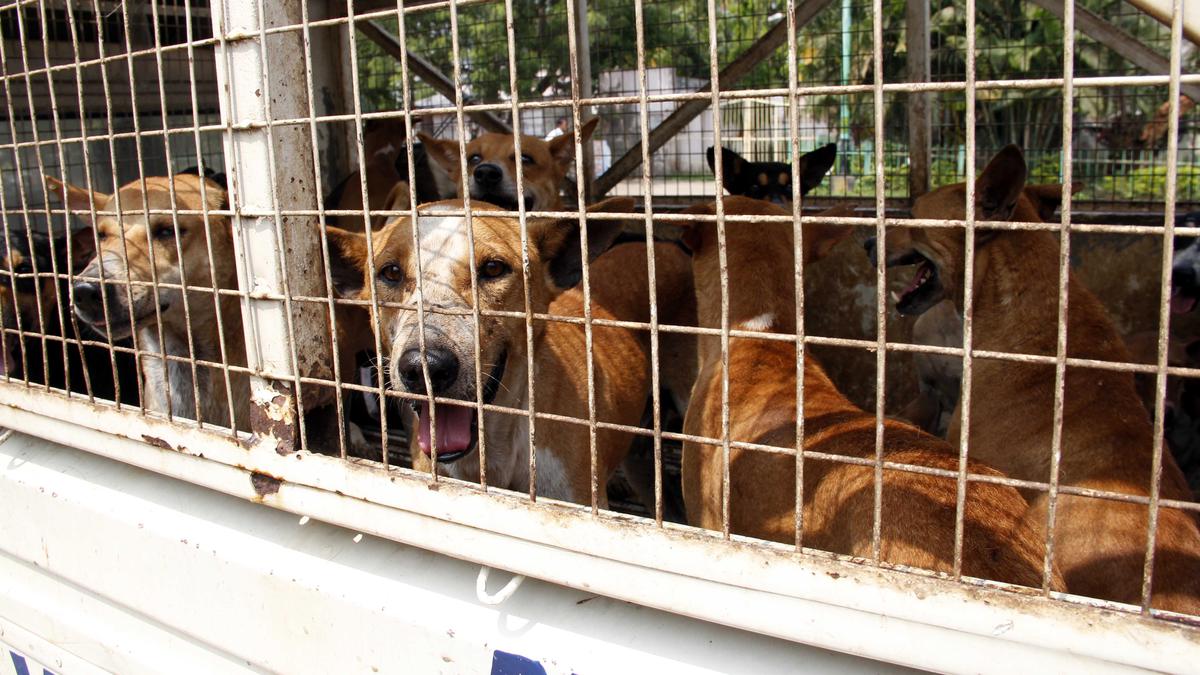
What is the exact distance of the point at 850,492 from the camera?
2.14 metres

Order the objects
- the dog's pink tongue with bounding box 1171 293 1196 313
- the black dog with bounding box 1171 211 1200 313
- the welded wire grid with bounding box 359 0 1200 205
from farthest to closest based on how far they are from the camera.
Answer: the welded wire grid with bounding box 359 0 1200 205 → the dog's pink tongue with bounding box 1171 293 1196 313 → the black dog with bounding box 1171 211 1200 313

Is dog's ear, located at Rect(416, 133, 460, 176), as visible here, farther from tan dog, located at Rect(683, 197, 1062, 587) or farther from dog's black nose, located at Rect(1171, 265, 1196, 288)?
dog's black nose, located at Rect(1171, 265, 1196, 288)

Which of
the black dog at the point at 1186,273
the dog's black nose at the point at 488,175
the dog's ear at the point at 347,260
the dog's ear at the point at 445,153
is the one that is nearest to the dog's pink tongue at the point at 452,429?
the dog's ear at the point at 347,260

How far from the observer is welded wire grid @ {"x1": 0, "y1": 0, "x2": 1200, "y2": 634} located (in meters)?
1.37

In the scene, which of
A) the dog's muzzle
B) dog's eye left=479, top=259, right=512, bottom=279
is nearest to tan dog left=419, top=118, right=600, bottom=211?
dog's eye left=479, top=259, right=512, bottom=279

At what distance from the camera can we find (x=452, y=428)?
2533mm

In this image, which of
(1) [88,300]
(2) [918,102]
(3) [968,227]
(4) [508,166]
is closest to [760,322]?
(3) [968,227]

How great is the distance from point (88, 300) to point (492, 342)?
1700 mm

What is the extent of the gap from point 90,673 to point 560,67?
6768 millimetres

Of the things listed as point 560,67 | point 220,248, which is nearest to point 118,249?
point 220,248

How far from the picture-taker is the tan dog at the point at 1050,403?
8.14 ft

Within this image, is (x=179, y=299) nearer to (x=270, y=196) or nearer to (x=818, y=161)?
(x=270, y=196)

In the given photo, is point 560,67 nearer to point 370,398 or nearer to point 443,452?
point 370,398

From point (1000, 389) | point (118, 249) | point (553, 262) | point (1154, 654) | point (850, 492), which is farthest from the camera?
point (118, 249)
